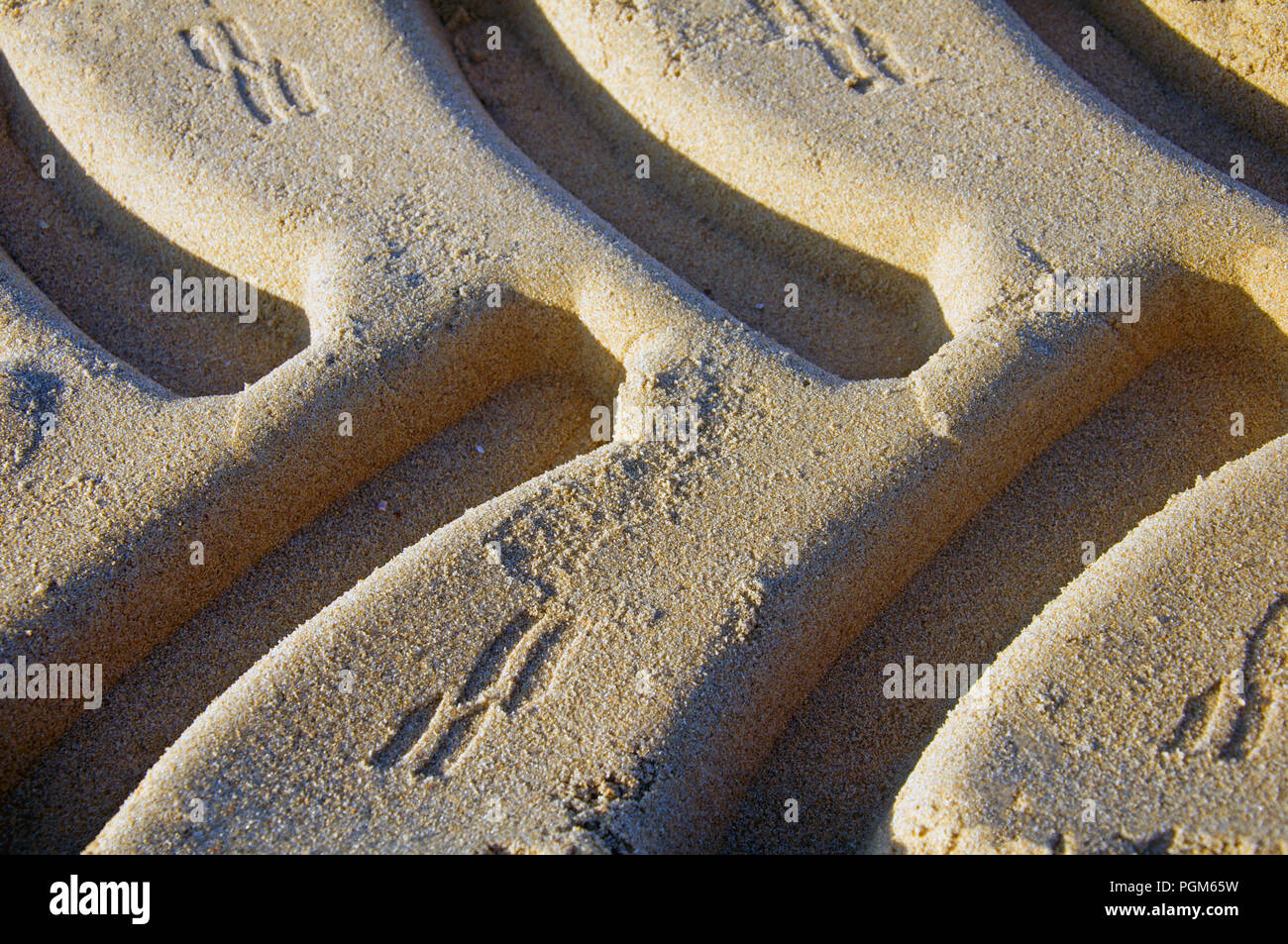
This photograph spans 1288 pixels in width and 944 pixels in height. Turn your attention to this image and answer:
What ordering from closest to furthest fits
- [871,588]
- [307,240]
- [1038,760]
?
[1038,760]
[871,588]
[307,240]

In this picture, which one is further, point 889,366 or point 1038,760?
point 889,366

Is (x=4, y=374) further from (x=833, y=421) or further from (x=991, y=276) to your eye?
(x=991, y=276)

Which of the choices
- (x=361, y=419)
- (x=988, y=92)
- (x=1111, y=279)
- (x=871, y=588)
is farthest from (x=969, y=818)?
(x=988, y=92)

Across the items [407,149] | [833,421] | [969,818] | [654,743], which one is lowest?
[969,818]

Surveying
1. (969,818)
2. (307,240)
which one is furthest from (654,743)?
(307,240)

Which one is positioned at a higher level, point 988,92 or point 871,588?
point 988,92

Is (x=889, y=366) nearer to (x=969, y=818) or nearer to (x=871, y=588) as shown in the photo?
(x=871, y=588)
